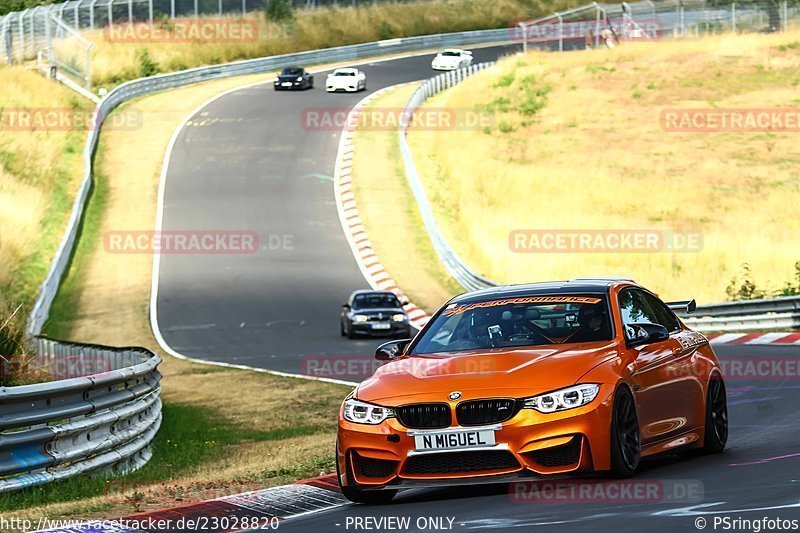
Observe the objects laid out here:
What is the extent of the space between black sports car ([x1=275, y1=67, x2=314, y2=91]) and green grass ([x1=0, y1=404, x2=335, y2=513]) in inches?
1903

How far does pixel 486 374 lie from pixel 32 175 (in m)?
40.6

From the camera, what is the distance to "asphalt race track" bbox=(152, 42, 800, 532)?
865cm

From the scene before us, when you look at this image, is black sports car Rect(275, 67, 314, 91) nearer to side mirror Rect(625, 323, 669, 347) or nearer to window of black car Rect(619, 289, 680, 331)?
window of black car Rect(619, 289, 680, 331)

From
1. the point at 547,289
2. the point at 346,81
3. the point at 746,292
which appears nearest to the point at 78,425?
the point at 547,289

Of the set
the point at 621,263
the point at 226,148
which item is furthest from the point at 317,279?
the point at 226,148

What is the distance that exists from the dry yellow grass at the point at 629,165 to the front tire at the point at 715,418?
2259 cm

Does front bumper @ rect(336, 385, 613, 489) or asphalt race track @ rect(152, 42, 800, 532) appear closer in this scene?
asphalt race track @ rect(152, 42, 800, 532)

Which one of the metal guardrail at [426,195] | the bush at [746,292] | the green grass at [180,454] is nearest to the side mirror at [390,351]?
the green grass at [180,454]

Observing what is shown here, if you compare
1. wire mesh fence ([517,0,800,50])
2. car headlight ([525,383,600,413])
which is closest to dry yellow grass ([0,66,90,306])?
car headlight ([525,383,600,413])

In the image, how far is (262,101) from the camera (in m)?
65.1

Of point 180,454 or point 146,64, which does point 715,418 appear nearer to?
point 180,454

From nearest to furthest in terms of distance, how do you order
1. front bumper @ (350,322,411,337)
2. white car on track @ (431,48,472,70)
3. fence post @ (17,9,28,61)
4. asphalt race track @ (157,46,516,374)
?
1. front bumper @ (350,322,411,337)
2. asphalt race track @ (157,46,516,374)
3. fence post @ (17,9,28,61)
4. white car on track @ (431,48,472,70)

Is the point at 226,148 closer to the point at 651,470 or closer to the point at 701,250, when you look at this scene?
the point at 701,250

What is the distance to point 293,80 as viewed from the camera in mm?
67438
